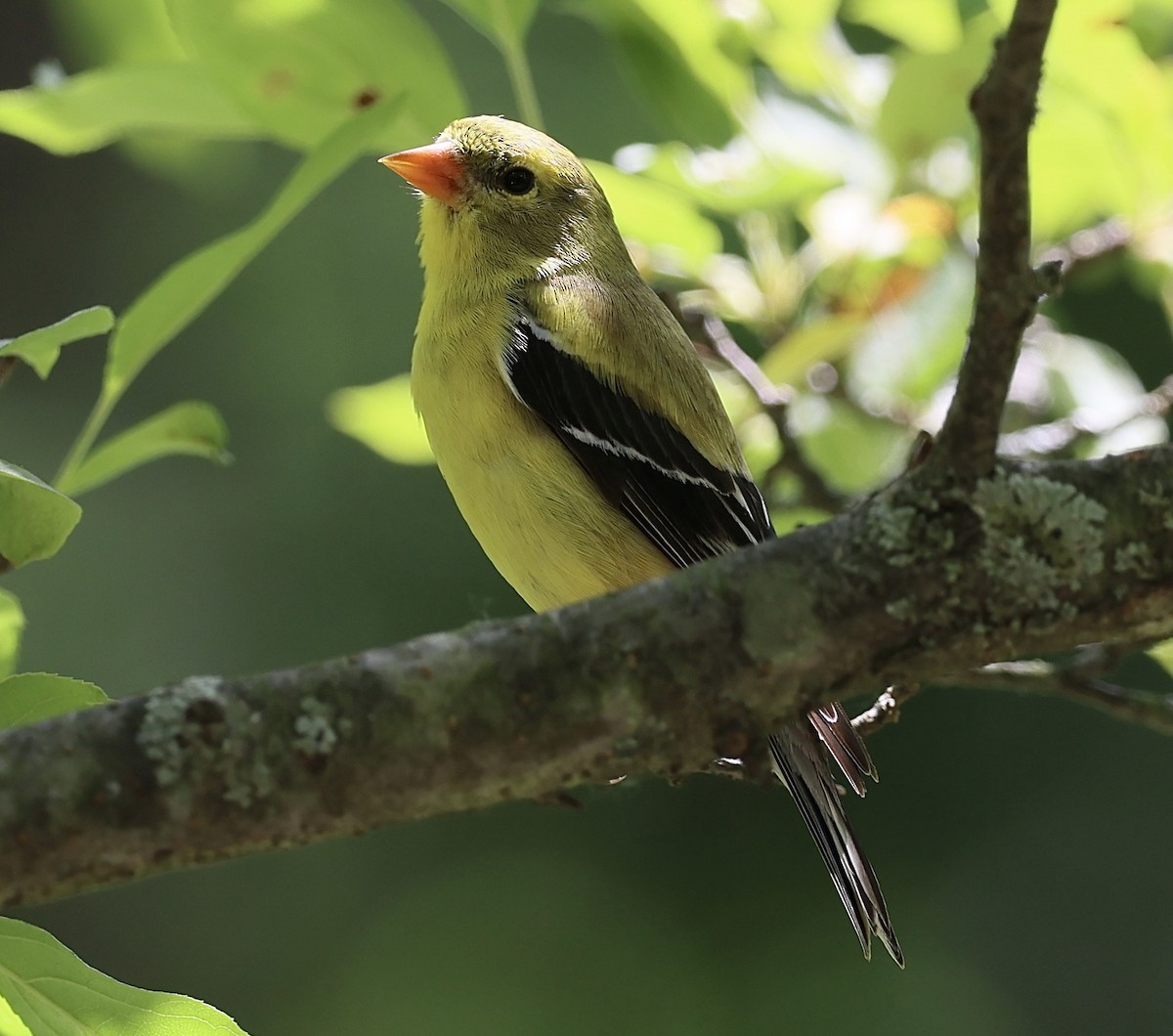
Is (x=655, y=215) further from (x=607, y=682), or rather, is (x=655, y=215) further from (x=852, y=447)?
(x=607, y=682)

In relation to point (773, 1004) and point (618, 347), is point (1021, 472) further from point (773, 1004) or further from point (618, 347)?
point (773, 1004)

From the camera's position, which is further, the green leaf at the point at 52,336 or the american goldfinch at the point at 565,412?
the american goldfinch at the point at 565,412

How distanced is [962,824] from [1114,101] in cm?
531

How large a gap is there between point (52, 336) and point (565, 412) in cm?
145

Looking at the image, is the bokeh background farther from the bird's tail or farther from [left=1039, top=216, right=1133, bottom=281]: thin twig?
the bird's tail

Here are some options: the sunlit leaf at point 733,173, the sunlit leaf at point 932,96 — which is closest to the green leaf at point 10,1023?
the sunlit leaf at point 733,173

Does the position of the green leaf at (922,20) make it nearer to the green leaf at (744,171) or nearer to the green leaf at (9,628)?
the green leaf at (744,171)

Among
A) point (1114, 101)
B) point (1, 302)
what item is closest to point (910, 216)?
point (1114, 101)

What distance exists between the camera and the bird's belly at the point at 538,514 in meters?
2.75

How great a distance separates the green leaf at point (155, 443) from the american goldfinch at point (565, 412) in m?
0.69

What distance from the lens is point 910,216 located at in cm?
310

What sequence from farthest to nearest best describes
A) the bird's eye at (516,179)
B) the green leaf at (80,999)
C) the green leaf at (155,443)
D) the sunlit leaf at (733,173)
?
the bird's eye at (516,179) → the sunlit leaf at (733,173) → the green leaf at (155,443) → the green leaf at (80,999)

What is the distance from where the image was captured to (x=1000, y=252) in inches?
57.1

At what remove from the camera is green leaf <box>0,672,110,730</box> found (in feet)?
5.06
